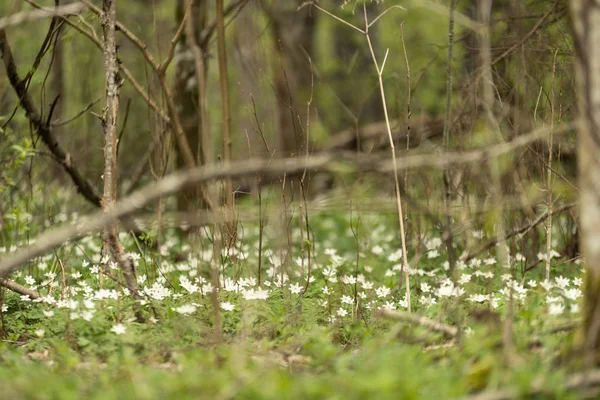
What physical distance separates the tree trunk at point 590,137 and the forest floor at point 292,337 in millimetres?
273

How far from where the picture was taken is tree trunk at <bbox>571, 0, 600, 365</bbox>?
8.97 ft

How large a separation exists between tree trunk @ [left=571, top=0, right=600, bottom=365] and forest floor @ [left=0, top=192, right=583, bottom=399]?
10.8 inches

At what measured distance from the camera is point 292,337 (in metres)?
3.76

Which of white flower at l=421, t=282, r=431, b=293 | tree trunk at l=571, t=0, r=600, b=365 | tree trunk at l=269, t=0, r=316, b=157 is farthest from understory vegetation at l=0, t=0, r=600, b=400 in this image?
tree trunk at l=269, t=0, r=316, b=157

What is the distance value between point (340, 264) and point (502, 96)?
2.16 meters

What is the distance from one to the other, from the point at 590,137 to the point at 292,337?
1958 mm

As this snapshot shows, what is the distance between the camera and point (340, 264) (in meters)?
5.69

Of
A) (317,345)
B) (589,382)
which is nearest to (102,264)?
(317,345)

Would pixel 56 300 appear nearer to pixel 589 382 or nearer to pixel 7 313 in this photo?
pixel 7 313

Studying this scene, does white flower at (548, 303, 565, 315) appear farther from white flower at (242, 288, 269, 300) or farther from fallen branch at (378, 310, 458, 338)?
white flower at (242, 288, 269, 300)

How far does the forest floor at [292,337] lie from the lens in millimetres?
2643

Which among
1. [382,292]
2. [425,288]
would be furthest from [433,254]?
[382,292]

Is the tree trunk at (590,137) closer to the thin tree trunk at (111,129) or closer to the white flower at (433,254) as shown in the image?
the thin tree trunk at (111,129)

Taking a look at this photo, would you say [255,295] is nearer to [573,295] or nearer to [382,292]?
[382,292]
